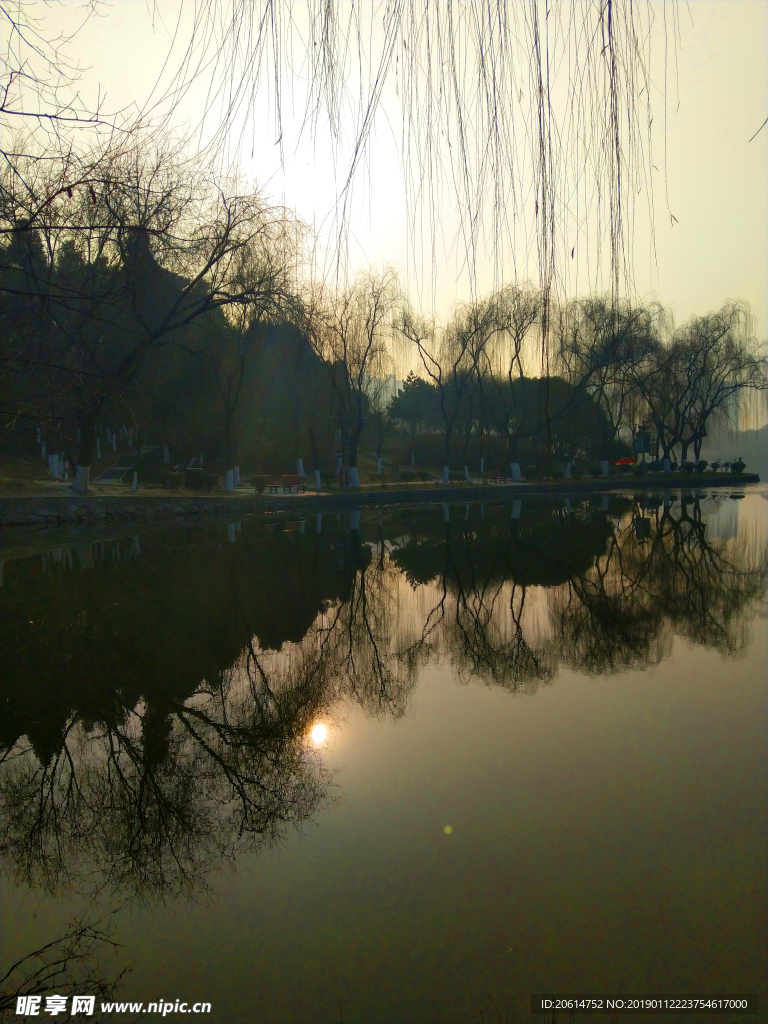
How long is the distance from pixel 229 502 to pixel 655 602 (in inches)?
766

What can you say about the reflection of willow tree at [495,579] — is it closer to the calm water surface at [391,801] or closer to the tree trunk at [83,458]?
the calm water surface at [391,801]

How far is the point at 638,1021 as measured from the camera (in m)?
2.19

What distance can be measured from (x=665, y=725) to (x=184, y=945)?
3.00m

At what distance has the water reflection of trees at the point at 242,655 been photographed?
3.47m

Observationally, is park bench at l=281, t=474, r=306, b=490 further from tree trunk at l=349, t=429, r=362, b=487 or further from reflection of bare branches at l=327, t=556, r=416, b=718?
reflection of bare branches at l=327, t=556, r=416, b=718

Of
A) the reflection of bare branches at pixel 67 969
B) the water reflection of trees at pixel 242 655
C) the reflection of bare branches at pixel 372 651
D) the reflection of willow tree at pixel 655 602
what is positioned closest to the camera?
Result: the reflection of bare branches at pixel 67 969

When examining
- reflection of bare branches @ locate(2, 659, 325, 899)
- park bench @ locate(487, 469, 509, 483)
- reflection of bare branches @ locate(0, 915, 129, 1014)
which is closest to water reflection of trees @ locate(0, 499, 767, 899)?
reflection of bare branches @ locate(2, 659, 325, 899)

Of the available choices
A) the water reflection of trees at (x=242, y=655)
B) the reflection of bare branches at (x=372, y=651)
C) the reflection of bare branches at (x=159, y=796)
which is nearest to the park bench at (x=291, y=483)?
the water reflection of trees at (x=242, y=655)

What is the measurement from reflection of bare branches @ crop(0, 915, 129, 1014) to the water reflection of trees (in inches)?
10.2

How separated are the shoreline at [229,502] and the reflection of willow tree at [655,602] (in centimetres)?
199

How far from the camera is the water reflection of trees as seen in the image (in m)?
3.47

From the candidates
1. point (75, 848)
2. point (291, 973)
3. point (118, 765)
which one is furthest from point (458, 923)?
point (118, 765)

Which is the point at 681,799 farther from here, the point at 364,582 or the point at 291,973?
the point at 364,582

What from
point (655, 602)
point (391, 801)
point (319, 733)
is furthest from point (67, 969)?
point (655, 602)
